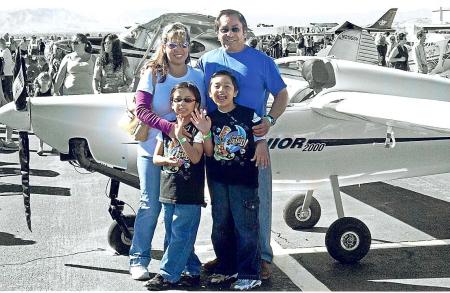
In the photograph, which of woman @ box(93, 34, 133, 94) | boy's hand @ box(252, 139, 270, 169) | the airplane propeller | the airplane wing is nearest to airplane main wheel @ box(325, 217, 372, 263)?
the airplane wing

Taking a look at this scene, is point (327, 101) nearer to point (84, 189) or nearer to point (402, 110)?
point (402, 110)

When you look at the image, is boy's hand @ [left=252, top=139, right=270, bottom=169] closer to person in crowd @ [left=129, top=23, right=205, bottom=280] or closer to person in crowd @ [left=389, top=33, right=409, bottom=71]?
person in crowd @ [left=129, top=23, right=205, bottom=280]

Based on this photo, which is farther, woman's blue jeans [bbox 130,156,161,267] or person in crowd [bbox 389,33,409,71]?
person in crowd [bbox 389,33,409,71]

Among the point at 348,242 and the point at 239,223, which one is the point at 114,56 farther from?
the point at 239,223

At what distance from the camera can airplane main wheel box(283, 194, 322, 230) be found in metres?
6.48

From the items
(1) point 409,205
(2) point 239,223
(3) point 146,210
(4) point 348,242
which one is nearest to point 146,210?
(3) point 146,210

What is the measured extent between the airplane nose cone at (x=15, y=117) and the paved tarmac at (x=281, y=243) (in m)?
1.08

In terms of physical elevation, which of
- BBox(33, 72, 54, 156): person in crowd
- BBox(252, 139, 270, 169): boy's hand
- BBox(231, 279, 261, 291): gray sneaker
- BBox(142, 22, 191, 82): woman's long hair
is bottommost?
BBox(231, 279, 261, 291): gray sneaker

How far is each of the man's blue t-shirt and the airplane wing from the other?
72 cm

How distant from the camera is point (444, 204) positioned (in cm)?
745

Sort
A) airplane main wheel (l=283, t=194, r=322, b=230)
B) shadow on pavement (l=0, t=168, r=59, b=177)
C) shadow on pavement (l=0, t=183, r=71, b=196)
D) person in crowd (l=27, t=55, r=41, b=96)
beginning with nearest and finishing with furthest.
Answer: airplane main wheel (l=283, t=194, r=322, b=230) → shadow on pavement (l=0, t=183, r=71, b=196) → shadow on pavement (l=0, t=168, r=59, b=177) → person in crowd (l=27, t=55, r=41, b=96)

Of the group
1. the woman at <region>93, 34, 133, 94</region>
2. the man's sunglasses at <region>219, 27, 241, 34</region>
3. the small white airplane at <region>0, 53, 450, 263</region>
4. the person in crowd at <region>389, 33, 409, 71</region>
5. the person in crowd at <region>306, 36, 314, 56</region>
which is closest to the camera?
the man's sunglasses at <region>219, 27, 241, 34</region>

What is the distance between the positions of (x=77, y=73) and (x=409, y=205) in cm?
472

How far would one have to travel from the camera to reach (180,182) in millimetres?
4457
